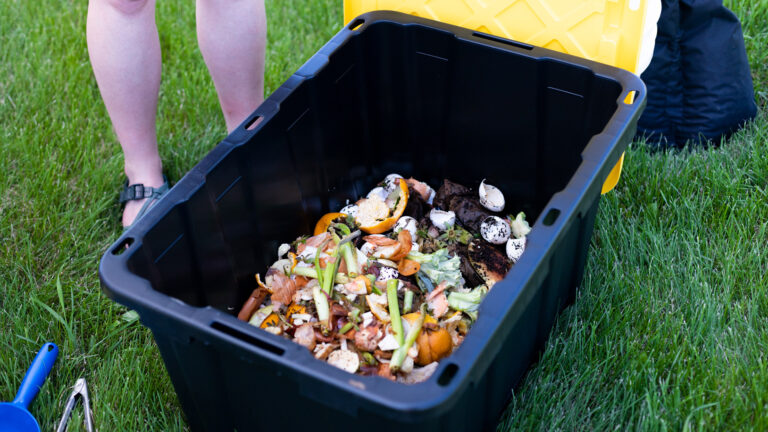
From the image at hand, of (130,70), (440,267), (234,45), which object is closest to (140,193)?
(130,70)

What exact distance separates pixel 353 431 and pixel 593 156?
1.93 ft

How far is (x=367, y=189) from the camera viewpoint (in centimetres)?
185

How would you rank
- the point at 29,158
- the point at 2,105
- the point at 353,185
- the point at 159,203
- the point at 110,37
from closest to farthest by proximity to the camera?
the point at 159,203 → the point at 110,37 → the point at 353,185 → the point at 29,158 → the point at 2,105

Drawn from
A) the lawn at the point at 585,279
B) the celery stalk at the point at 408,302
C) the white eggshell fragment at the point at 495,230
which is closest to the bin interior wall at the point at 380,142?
the white eggshell fragment at the point at 495,230

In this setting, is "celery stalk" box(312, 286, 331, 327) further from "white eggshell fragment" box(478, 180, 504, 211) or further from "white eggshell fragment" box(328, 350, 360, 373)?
"white eggshell fragment" box(478, 180, 504, 211)

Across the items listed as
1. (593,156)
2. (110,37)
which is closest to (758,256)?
(593,156)

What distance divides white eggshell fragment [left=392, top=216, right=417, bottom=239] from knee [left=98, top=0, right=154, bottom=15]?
693mm

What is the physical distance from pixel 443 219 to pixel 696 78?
2.43ft

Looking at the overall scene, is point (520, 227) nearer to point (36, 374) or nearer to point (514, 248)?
point (514, 248)

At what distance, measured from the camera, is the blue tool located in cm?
139

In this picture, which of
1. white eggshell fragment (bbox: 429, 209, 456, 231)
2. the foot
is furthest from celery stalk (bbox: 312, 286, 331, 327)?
the foot

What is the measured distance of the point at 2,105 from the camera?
2.13 m

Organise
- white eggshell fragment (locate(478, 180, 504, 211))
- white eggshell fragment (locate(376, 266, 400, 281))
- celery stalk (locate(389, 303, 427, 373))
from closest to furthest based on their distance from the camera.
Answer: celery stalk (locate(389, 303, 427, 373))
white eggshell fragment (locate(376, 266, 400, 281))
white eggshell fragment (locate(478, 180, 504, 211))

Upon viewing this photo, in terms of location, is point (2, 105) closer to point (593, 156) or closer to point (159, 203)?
point (159, 203)
